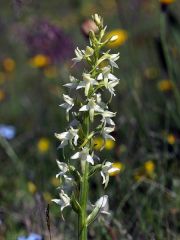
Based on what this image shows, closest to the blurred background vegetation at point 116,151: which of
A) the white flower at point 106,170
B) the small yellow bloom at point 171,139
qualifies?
the small yellow bloom at point 171,139

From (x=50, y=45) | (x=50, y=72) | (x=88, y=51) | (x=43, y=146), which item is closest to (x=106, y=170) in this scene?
(x=88, y=51)

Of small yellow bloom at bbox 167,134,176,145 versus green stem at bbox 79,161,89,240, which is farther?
small yellow bloom at bbox 167,134,176,145

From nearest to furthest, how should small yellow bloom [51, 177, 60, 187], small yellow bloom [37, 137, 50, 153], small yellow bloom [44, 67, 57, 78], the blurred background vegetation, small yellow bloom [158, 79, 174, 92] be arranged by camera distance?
the blurred background vegetation
small yellow bloom [51, 177, 60, 187]
small yellow bloom [37, 137, 50, 153]
small yellow bloom [158, 79, 174, 92]
small yellow bloom [44, 67, 57, 78]

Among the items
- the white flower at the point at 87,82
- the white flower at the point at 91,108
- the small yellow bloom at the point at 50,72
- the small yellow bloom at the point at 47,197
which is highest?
the small yellow bloom at the point at 50,72

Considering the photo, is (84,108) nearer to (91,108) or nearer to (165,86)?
(91,108)

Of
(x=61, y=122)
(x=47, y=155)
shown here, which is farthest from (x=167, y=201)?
(x=61, y=122)

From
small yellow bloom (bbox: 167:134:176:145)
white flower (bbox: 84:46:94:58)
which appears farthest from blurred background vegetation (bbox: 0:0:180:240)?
white flower (bbox: 84:46:94:58)

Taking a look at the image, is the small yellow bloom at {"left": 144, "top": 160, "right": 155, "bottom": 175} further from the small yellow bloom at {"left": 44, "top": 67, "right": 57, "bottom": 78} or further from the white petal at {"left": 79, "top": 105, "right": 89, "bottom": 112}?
the small yellow bloom at {"left": 44, "top": 67, "right": 57, "bottom": 78}

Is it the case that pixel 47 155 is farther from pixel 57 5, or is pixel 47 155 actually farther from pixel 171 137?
pixel 57 5

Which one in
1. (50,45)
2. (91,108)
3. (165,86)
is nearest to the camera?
(91,108)

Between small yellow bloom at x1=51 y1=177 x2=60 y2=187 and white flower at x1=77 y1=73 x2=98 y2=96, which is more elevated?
white flower at x1=77 y1=73 x2=98 y2=96

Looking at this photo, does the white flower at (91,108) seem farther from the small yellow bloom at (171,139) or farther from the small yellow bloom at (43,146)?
the small yellow bloom at (43,146)
